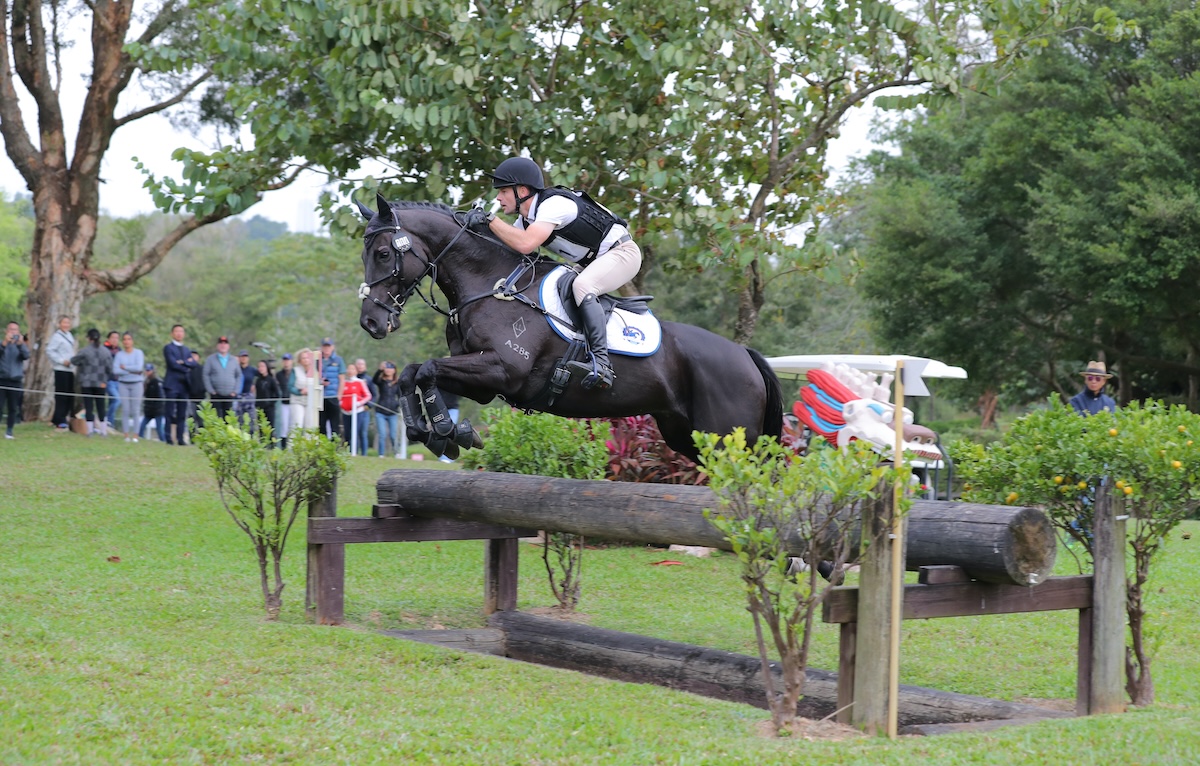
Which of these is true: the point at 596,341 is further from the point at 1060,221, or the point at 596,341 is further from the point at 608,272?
the point at 1060,221

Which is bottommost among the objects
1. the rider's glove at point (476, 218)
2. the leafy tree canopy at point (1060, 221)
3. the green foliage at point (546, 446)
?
the green foliage at point (546, 446)

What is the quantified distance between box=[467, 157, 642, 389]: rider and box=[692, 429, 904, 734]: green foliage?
179 centimetres

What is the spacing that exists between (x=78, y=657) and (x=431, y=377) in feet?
7.29

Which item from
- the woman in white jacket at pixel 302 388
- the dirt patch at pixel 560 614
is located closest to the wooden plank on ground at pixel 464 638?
the dirt patch at pixel 560 614

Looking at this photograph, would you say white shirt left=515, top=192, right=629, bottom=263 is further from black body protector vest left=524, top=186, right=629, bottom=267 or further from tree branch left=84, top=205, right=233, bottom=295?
tree branch left=84, top=205, right=233, bottom=295

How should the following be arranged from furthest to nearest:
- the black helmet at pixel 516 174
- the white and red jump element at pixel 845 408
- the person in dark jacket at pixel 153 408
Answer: the person in dark jacket at pixel 153 408 < the white and red jump element at pixel 845 408 < the black helmet at pixel 516 174

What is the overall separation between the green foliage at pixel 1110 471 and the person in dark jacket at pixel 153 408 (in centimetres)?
1486

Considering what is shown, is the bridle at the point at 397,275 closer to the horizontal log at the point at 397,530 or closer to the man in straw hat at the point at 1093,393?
the horizontal log at the point at 397,530

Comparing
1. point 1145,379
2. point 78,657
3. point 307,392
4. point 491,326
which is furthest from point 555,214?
point 1145,379

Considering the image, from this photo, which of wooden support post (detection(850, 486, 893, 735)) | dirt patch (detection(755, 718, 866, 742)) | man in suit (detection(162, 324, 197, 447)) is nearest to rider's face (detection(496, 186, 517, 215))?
wooden support post (detection(850, 486, 893, 735))

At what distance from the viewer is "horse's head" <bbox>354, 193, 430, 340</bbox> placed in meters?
6.37

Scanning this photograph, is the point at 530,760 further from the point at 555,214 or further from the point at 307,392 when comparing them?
the point at 307,392

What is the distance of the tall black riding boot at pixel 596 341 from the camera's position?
6.30m

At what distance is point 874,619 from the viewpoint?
468 cm
